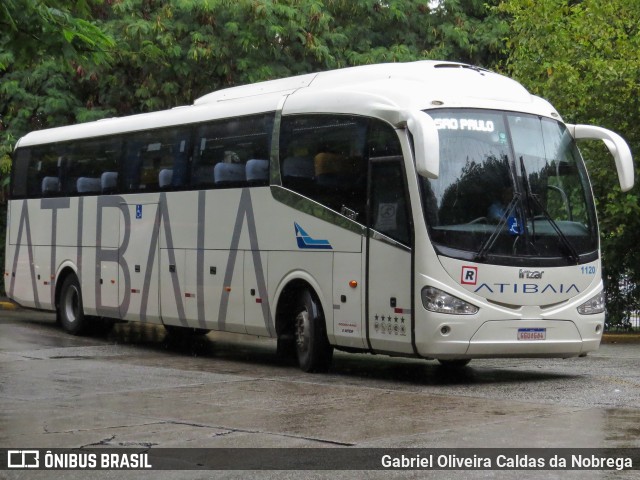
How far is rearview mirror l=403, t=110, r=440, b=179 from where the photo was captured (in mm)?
13328

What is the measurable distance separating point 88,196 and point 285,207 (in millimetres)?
6126

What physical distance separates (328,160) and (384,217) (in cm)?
131

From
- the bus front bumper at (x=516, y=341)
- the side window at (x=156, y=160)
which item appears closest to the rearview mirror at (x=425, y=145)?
the bus front bumper at (x=516, y=341)

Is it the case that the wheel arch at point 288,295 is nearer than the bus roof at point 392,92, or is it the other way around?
the bus roof at point 392,92

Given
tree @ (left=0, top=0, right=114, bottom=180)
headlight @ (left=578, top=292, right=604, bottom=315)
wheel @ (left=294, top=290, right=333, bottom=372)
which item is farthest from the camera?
wheel @ (left=294, top=290, right=333, bottom=372)

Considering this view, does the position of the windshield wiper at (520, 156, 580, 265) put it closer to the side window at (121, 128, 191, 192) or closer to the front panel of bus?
the front panel of bus

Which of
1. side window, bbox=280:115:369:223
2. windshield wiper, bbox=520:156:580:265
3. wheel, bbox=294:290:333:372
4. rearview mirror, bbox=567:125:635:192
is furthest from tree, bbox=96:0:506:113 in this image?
windshield wiper, bbox=520:156:580:265

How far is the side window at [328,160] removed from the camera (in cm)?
1488

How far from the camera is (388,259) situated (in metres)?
14.4

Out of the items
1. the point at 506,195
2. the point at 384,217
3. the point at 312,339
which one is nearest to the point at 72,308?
the point at 312,339

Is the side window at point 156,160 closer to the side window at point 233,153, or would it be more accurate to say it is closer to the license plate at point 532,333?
the side window at point 233,153

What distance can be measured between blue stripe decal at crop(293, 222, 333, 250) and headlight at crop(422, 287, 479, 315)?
1.76m

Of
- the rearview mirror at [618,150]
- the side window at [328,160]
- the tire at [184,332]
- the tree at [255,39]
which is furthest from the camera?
the tree at [255,39]

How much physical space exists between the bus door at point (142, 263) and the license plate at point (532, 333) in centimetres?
676
